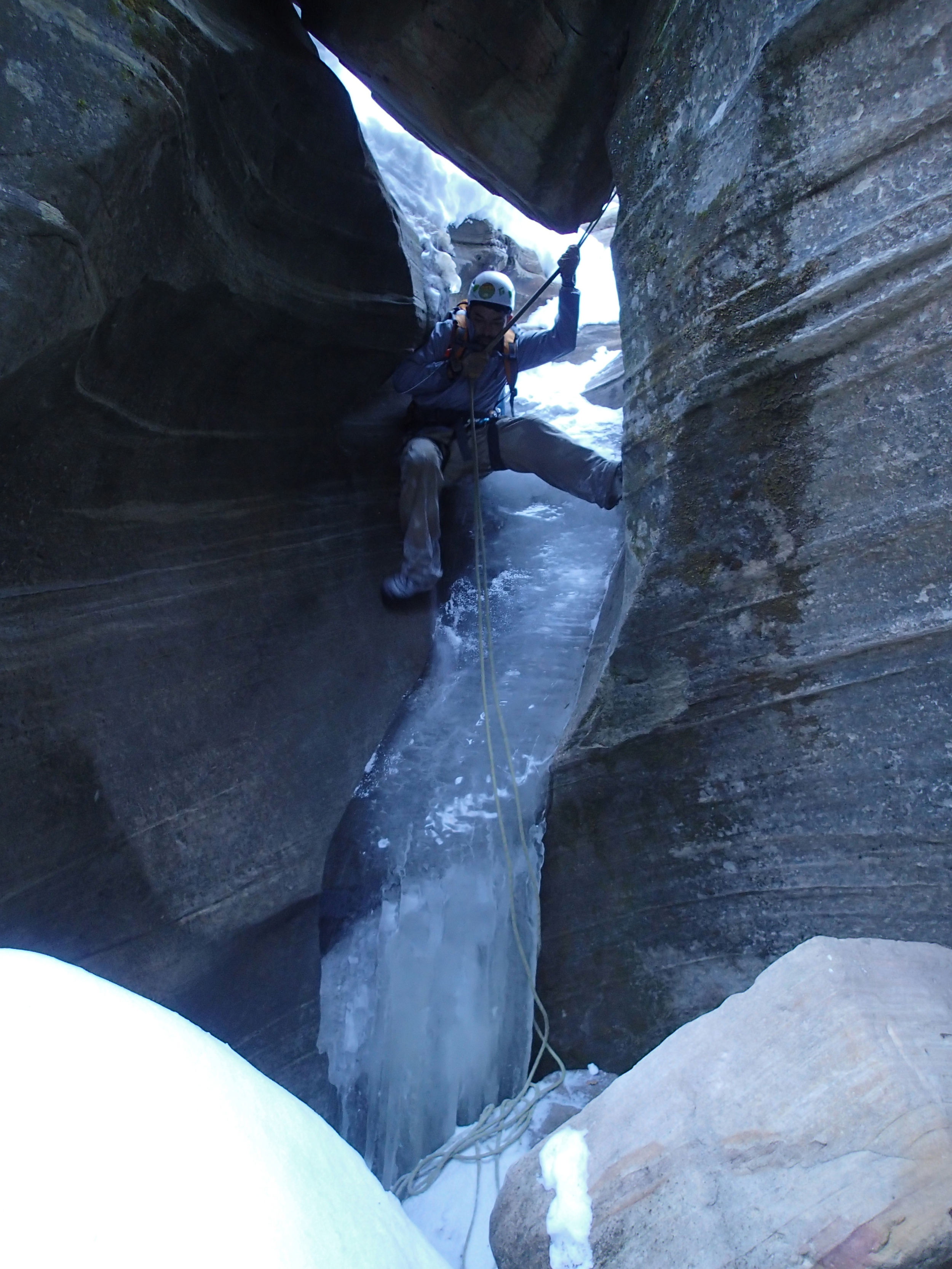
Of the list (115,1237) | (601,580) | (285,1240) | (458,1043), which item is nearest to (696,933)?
(458,1043)

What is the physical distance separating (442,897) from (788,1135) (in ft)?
5.88

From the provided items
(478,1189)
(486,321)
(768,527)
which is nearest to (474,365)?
(486,321)

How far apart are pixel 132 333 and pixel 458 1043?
8.57 feet

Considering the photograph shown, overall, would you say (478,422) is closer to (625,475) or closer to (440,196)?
(625,475)

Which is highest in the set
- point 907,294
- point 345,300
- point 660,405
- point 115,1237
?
point 345,300

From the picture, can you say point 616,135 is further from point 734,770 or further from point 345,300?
point 734,770

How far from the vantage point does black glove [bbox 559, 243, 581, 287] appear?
3482mm

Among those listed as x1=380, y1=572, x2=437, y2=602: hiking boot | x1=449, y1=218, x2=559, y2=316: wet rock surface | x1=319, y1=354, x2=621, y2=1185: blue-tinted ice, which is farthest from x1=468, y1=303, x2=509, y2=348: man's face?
x1=449, y1=218, x2=559, y2=316: wet rock surface

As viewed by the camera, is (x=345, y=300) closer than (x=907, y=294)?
No

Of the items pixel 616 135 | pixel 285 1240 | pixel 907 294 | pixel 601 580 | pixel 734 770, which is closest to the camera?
pixel 285 1240

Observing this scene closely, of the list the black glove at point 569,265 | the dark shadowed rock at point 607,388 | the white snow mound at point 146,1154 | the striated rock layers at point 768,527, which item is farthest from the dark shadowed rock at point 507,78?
the white snow mound at point 146,1154

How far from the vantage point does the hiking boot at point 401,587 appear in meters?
3.90

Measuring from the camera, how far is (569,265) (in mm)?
3543

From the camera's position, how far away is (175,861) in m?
2.62
